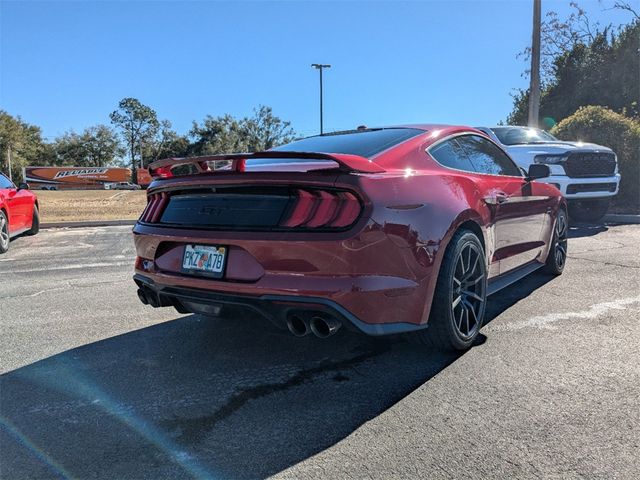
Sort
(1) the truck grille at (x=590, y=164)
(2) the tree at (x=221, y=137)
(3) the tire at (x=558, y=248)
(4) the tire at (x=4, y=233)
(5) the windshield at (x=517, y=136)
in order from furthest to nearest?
(2) the tree at (x=221, y=137)
(5) the windshield at (x=517, y=136)
(1) the truck grille at (x=590, y=164)
(4) the tire at (x=4, y=233)
(3) the tire at (x=558, y=248)

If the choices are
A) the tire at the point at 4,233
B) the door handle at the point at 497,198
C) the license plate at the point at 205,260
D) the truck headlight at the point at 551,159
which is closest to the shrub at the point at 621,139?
the truck headlight at the point at 551,159

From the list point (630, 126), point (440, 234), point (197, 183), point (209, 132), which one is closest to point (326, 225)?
point (440, 234)

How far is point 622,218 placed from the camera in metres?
10.5

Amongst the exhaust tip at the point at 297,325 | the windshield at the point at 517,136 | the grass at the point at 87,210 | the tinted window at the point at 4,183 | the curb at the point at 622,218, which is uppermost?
the windshield at the point at 517,136

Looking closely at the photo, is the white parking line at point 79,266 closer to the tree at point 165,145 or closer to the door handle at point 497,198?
the door handle at point 497,198

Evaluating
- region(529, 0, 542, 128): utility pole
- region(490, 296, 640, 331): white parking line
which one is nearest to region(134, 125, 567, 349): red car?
region(490, 296, 640, 331): white parking line

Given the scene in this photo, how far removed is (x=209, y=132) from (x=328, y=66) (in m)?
35.3

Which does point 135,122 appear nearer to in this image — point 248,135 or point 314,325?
point 248,135

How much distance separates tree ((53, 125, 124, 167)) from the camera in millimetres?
83000

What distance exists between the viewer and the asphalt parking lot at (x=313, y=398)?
7.06ft

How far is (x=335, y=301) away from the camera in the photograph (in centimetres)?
260

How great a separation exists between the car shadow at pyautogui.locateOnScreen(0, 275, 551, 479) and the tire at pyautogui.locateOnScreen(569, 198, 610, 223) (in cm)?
785

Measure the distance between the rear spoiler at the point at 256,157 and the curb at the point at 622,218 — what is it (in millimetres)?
9348

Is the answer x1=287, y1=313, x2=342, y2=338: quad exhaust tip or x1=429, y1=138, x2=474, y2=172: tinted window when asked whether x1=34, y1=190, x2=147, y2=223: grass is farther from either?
x1=287, y1=313, x2=342, y2=338: quad exhaust tip
